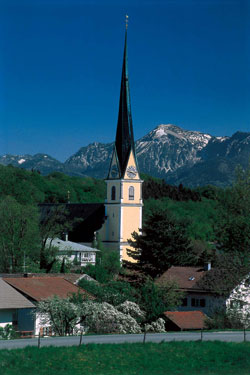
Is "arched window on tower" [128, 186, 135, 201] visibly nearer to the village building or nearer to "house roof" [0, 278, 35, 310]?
the village building

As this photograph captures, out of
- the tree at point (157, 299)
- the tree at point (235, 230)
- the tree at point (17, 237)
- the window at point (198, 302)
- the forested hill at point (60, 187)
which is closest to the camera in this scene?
the tree at point (235, 230)

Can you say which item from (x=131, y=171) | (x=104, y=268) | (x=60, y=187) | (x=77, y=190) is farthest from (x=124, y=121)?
(x=77, y=190)

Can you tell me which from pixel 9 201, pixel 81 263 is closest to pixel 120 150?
pixel 81 263

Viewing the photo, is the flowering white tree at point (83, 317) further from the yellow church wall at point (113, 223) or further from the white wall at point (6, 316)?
the yellow church wall at point (113, 223)

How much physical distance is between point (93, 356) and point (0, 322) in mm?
13413

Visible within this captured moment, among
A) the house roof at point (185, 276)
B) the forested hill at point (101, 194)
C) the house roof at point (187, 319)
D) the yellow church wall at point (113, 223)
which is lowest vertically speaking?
the house roof at point (187, 319)

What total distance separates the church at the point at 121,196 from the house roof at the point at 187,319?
47.7 m

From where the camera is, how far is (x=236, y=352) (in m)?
26.6

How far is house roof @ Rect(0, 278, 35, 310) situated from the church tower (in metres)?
52.0

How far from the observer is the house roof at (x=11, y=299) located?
1475 inches

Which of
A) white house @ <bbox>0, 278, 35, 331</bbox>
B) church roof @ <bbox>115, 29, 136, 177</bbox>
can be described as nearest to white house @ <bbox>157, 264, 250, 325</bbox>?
white house @ <bbox>0, 278, 35, 331</bbox>

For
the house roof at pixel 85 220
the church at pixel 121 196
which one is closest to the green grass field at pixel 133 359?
the church at pixel 121 196

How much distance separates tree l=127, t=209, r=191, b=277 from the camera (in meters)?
59.4

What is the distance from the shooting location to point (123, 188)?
94750mm
